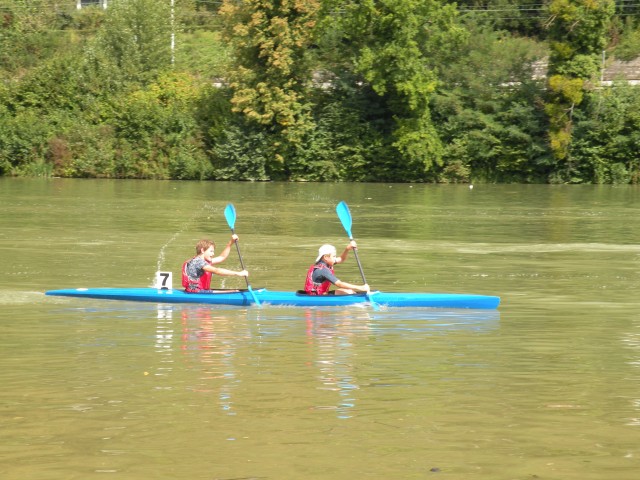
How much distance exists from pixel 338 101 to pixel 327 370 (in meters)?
44.6

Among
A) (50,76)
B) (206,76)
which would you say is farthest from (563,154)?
(50,76)

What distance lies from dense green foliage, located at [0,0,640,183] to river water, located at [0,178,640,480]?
26.6 metres

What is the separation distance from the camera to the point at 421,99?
52.5 m

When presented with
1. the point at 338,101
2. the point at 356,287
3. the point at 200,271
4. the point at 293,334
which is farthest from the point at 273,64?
the point at 293,334

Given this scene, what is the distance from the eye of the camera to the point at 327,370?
11.9 m

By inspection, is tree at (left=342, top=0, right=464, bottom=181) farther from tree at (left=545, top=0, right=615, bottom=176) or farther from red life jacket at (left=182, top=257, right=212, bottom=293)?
red life jacket at (left=182, top=257, right=212, bottom=293)

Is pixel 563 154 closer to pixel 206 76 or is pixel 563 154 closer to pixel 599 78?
pixel 599 78

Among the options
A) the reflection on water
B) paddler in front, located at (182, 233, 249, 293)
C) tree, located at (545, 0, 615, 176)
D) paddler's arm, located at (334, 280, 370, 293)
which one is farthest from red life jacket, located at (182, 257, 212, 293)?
tree, located at (545, 0, 615, 176)

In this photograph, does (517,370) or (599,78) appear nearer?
(517,370)

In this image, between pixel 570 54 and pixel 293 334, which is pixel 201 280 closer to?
pixel 293 334

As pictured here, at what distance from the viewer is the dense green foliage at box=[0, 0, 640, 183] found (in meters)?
51.4

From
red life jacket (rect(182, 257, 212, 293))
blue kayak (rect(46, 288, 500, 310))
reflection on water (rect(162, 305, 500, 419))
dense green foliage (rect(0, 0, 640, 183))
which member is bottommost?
reflection on water (rect(162, 305, 500, 419))

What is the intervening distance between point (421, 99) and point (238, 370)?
4160 cm

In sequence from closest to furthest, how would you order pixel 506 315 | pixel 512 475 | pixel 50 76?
pixel 512 475 → pixel 506 315 → pixel 50 76
